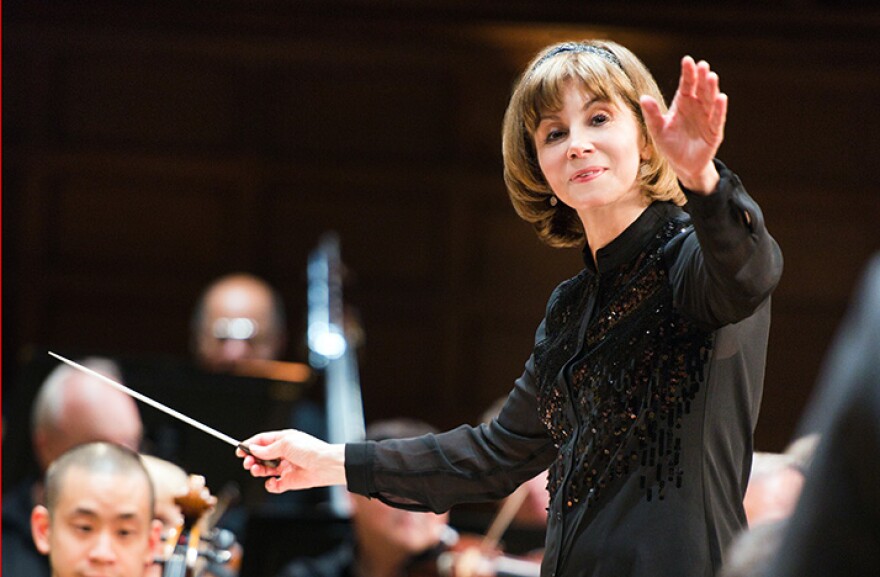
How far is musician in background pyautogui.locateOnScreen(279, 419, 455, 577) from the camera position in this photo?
13.5 feet

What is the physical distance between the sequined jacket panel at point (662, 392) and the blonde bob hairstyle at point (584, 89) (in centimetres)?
5

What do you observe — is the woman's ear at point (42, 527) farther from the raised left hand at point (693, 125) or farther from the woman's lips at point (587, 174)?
the raised left hand at point (693, 125)

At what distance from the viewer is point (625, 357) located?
6.25ft

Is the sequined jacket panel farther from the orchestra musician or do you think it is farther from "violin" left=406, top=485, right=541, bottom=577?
"violin" left=406, top=485, right=541, bottom=577

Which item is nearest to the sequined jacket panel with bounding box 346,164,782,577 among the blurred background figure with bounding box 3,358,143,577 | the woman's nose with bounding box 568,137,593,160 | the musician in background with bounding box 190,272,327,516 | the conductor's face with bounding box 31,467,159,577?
the woman's nose with bounding box 568,137,593,160

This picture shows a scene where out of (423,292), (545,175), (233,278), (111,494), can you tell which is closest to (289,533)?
(111,494)

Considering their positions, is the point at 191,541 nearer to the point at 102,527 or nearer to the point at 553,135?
the point at 102,527

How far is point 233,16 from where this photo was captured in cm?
630

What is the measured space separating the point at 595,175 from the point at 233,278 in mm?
3532

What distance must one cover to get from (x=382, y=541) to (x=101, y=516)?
1474 mm

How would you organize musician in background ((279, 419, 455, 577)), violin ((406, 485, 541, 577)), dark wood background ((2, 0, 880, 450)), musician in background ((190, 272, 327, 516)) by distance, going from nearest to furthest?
Answer: 1. violin ((406, 485, 541, 577))
2. musician in background ((279, 419, 455, 577))
3. musician in background ((190, 272, 327, 516))
4. dark wood background ((2, 0, 880, 450))

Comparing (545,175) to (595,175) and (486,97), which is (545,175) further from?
(486,97)

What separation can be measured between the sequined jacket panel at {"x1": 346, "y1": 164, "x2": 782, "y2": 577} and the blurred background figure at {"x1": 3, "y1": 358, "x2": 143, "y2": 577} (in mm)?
1660

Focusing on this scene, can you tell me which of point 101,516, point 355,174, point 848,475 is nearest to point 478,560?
point 101,516
